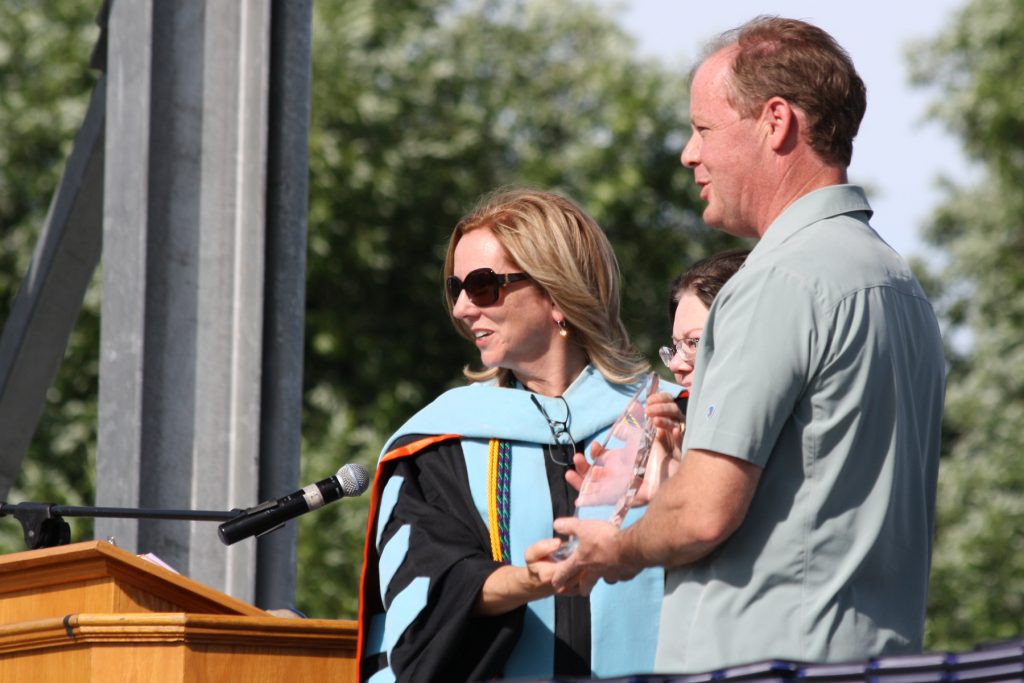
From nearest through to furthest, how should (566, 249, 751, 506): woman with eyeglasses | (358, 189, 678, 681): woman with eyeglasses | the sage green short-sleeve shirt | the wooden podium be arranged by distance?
1. the sage green short-sleeve shirt
2. the wooden podium
3. (358, 189, 678, 681): woman with eyeglasses
4. (566, 249, 751, 506): woman with eyeglasses

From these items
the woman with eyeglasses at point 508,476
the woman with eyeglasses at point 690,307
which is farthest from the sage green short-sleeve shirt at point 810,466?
the woman with eyeglasses at point 690,307

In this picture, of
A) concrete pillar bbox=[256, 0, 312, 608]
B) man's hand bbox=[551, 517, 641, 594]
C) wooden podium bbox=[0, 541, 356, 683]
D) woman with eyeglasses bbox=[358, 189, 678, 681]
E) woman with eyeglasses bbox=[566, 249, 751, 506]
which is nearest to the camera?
man's hand bbox=[551, 517, 641, 594]

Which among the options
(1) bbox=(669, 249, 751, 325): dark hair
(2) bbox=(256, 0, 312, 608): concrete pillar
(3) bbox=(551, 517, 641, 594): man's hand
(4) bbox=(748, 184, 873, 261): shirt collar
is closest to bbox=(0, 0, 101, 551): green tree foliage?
(2) bbox=(256, 0, 312, 608): concrete pillar

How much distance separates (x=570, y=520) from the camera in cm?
271

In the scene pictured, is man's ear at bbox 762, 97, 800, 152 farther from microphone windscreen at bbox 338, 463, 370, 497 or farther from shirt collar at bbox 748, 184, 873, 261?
microphone windscreen at bbox 338, 463, 370, 497

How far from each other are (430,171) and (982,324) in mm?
5625

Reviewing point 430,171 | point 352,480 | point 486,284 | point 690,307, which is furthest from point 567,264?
point 430,171

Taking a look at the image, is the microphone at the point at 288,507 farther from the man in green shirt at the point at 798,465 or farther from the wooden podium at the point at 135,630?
the man in green shirt at the point at 798,465

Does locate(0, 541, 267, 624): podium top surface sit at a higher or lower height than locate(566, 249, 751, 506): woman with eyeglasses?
lower

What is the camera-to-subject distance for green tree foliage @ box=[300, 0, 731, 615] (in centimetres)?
1481

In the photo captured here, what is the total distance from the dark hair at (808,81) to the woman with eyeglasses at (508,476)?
81cm

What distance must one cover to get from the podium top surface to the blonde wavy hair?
0.77 m

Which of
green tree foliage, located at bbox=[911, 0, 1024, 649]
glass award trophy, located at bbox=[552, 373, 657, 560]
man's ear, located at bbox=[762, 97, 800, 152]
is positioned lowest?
glass award trophy, located at bbox=[552, 373, 657, 560]

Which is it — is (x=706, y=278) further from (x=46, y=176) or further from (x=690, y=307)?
(x=46, y=176)
